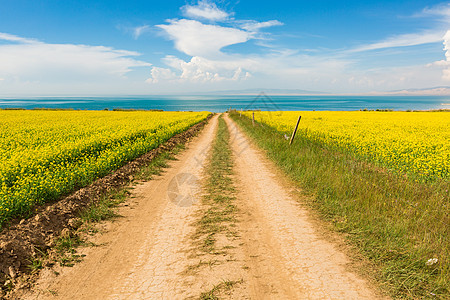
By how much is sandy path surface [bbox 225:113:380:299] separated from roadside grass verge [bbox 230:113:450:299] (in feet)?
1.85

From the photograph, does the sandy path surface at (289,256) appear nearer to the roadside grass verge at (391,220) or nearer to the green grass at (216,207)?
the green grass at (216,207)

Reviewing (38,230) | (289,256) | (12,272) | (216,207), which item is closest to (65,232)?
(38,230)

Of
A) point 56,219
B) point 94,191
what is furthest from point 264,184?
point 56,219

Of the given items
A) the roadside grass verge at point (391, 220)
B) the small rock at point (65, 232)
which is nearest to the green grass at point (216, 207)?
the roadside grass verge at point (391, 220)

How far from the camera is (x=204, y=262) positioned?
4.48m

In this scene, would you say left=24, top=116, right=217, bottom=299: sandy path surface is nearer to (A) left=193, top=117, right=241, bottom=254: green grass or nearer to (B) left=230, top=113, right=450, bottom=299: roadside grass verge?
(A) left=193, top=117, right=241, bottom=254: green grass

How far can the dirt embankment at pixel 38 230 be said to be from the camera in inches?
175

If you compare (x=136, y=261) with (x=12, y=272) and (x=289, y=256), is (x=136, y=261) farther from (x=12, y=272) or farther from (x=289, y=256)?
(x=289, y=256)

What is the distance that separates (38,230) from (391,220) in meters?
7.82

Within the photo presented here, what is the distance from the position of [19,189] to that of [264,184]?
7590mm

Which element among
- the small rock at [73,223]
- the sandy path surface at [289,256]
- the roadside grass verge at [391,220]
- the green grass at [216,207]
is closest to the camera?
the sandy path surface at [289,256]

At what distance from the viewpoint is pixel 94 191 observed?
25.9 ft

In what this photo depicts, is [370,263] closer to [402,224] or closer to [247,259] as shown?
[402,224]

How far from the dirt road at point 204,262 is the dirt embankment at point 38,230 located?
690 mm
